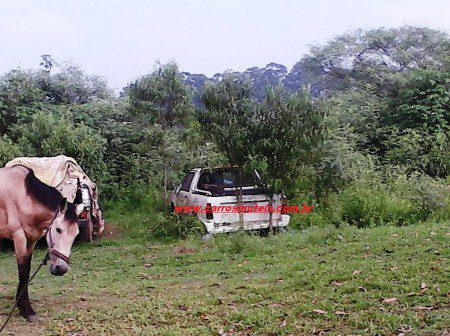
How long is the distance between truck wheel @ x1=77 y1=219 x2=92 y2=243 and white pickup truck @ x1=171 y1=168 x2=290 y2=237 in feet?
5.65

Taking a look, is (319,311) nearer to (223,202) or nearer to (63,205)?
(63,205)

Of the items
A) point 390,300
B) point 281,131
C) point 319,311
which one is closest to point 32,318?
point 319,311

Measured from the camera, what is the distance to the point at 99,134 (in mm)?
12773

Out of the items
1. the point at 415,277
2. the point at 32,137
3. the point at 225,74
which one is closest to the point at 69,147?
the point at 32,137

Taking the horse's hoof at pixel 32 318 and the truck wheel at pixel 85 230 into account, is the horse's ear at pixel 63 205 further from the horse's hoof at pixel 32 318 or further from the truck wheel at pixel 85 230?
the truck wheel at pixel 85 230

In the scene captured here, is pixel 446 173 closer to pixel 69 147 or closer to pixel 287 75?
pixel 69 147

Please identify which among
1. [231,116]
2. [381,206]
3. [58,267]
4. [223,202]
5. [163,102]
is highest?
[163,102]

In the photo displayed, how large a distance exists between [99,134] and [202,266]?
6.44 metres

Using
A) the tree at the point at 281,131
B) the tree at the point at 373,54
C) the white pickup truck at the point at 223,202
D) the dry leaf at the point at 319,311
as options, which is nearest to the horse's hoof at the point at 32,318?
the dry leaf at the point at 319,311

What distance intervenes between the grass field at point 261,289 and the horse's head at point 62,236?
0.55 m

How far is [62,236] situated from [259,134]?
5444mm

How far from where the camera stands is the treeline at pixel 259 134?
9766 millimetres

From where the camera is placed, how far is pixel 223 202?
9.31 meters

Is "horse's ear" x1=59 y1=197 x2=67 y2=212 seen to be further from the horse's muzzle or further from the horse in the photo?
the horse's muzzle
